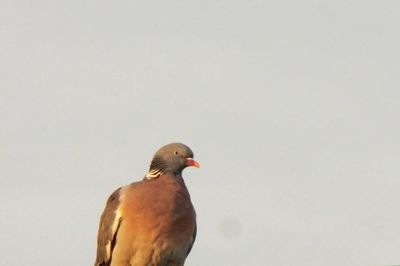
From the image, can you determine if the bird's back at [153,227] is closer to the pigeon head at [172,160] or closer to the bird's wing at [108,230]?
the bird's wing at [108,230]

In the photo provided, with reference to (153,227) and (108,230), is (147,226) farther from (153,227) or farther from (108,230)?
(108,230)

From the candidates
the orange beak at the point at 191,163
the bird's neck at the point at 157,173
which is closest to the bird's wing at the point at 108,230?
the bird's neck at the point at 157,173

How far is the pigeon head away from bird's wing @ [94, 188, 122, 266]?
0.70 meters

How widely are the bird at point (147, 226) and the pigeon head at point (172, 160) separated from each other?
Result: 1.30 feet

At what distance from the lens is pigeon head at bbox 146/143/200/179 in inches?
578

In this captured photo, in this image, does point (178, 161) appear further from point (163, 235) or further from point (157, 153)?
point (163, 235)

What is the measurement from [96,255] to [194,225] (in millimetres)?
1452

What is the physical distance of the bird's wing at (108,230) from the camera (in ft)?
45.6

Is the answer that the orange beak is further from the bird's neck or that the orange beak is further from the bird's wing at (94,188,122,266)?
the bird's wing at (94,188,122,266)

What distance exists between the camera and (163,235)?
44.5 feet

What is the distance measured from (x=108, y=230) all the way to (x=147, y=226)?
71 centimetres

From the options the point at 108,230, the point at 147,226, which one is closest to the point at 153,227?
the point at 147,226

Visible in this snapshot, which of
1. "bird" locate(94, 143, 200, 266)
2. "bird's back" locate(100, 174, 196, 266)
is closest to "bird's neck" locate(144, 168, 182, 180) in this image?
"bird" locate(94, 143, 200, 266)

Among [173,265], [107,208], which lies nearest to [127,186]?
[107,208]
